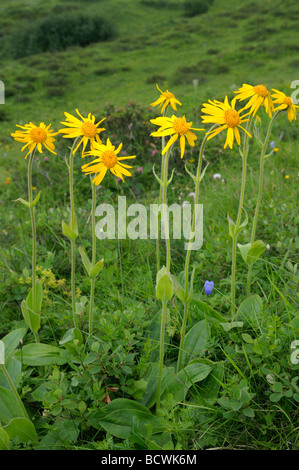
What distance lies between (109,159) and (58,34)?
24002 mm

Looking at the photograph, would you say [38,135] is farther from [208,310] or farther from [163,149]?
[208,310]

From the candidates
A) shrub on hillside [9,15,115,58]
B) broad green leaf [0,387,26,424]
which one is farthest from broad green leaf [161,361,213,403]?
shrub on hillside [9,15,115,58]

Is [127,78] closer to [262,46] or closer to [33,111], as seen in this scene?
[33,111]

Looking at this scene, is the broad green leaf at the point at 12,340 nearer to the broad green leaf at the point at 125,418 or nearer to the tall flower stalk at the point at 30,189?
the tall flower stalk at the point at 30,189

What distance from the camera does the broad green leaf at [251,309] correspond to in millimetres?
2281

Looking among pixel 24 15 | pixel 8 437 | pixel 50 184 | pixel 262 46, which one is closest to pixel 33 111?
pixel 50 184

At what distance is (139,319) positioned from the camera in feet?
7.38

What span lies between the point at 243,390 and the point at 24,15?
97.1 ft

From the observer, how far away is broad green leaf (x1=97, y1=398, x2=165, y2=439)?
1.91 metres

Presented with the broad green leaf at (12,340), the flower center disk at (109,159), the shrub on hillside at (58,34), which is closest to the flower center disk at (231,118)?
the flower center disk at (109,159)

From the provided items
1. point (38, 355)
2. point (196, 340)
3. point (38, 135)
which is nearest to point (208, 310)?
point (196, 340)

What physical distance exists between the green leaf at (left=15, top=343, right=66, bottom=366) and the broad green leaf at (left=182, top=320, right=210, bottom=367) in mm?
660

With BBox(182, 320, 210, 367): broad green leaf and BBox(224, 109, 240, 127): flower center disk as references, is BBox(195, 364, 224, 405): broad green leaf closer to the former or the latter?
BBox(182, 320, 210, 367): broad green leaf

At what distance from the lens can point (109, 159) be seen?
1.88m
